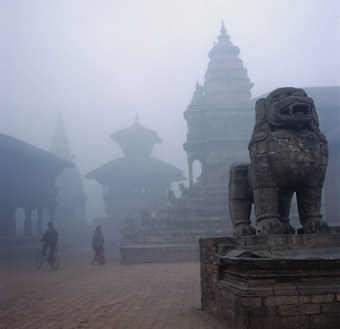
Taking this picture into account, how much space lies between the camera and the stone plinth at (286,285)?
3840 millimetres

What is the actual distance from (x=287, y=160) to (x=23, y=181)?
22.9m

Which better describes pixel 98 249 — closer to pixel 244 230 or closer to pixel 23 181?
pixel 23 181

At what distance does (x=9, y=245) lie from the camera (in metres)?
21.9

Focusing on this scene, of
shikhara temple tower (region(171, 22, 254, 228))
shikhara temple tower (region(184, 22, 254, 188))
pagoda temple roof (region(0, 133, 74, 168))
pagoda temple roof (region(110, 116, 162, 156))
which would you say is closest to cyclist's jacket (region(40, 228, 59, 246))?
pagoda temple roof (region(0, 133, 74, 168))

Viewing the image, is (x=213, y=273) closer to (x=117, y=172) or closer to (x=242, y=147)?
(x=242, y=147)

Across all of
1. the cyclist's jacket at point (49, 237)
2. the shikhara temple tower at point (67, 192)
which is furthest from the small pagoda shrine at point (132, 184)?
the cyclist's jacket at point (49, 237)

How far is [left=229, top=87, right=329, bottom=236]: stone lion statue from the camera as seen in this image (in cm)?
457

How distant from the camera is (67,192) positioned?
4981 centimetres

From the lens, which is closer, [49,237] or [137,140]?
[49,237]

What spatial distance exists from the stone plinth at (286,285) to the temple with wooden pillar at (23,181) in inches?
788

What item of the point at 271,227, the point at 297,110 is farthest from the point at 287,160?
the point at 271,227

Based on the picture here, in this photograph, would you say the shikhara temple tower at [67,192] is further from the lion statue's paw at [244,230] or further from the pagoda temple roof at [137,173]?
the lion statue's paw at [244,230]

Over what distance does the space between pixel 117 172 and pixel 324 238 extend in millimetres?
36266

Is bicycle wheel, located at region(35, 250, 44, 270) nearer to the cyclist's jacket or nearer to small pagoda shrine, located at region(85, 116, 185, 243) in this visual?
the cyclist's jacket
